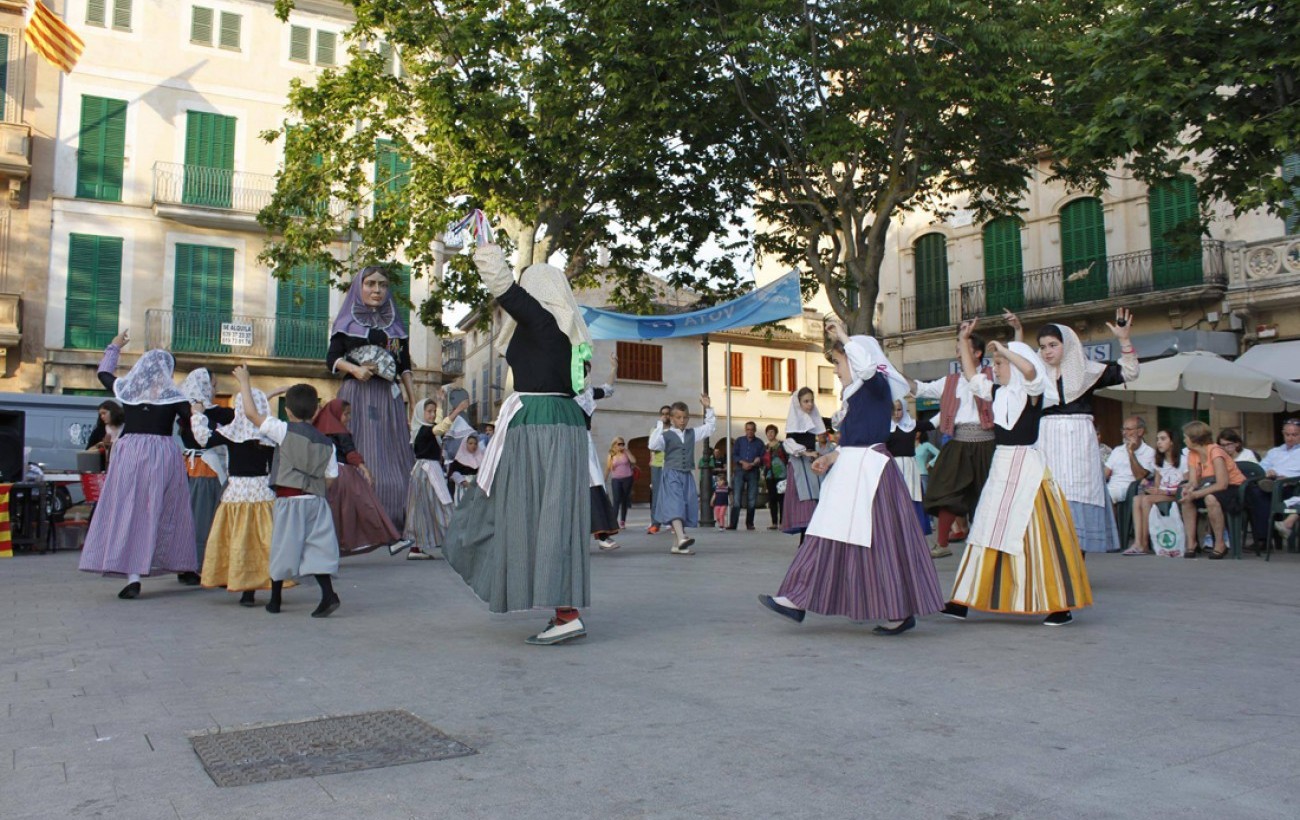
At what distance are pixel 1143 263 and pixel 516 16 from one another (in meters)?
17.0

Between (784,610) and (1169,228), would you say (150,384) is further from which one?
(1169,228)

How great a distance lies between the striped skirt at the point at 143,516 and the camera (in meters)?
8.48

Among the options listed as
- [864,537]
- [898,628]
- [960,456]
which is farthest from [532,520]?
[960,456]

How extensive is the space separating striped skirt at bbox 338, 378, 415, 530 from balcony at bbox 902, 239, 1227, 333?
16.8m

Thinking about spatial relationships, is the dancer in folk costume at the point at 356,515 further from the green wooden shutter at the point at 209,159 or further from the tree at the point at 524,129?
the green wooden shutter at the point at 209,159

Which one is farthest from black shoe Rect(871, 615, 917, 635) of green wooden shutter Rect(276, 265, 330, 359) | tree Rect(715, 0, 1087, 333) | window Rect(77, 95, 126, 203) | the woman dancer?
window Rect(77, 95, 126, 203)

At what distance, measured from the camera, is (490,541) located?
6.21 meters

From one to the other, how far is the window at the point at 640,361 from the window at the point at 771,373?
200 inches

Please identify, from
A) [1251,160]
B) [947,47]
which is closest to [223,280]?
[947,47]

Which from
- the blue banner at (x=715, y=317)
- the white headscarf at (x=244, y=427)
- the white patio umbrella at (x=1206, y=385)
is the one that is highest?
the blue banner at (x=715, y=317)

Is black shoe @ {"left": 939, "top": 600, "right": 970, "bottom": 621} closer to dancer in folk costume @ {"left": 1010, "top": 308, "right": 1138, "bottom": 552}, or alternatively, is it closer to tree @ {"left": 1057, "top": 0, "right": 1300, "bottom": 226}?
dancer in folk costume @ {"left": 1010, "top": 308, "right": 1138, "bottom": 552}

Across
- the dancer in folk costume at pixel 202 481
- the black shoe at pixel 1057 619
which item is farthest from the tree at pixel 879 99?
the black shoe at pixel 1057 619

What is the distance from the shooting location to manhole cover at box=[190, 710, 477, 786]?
135 inches

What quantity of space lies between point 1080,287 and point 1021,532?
935 inches
